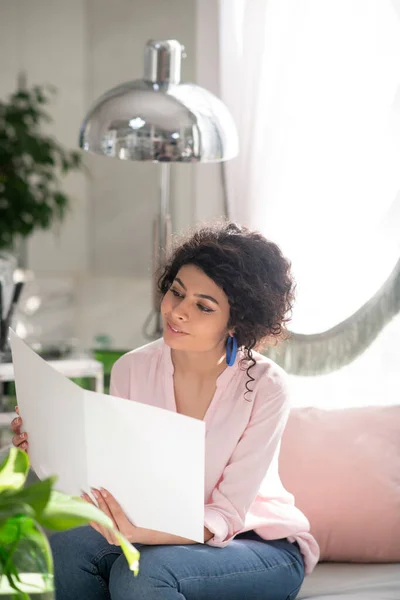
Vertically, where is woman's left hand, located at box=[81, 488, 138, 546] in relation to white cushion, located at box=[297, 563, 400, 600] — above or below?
above

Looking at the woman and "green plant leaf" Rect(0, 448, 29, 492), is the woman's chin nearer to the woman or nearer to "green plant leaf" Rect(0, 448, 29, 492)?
the woman

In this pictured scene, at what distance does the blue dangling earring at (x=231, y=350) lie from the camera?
170cm

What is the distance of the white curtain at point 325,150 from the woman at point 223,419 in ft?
1.36

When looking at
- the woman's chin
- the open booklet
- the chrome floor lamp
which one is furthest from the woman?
the chrome floor lamp

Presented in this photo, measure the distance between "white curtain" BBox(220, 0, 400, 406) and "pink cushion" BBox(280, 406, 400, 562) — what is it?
0.67 feet

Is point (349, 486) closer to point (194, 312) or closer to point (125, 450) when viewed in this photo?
point (194, 312)

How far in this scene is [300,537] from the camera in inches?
66.4

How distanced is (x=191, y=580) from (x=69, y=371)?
1068 millimetres

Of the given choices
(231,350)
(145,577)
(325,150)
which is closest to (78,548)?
(145,577)

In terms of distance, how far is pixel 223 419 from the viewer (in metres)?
1.69

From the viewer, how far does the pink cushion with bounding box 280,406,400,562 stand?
71.5 inches

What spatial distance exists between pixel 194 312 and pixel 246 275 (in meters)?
0.11

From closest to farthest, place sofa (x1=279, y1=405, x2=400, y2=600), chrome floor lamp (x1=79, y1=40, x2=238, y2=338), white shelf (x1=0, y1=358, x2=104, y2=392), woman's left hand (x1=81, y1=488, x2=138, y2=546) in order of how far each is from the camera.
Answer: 1. woman's left hand (x1=81, y1=488, x2=138, y2=546)
2. sofa (x1=279, y1=405, x2=400, y2=600)
3. chrome floor lamp (x1=79, y1=40, x2=238, y2=338)
4. white shelf (x1=0, y1=358, x2=104, y2=392)

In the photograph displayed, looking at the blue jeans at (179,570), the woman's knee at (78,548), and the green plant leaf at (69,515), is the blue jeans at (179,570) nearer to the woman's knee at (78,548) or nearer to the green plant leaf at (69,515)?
the woman's knee at (78,548)
